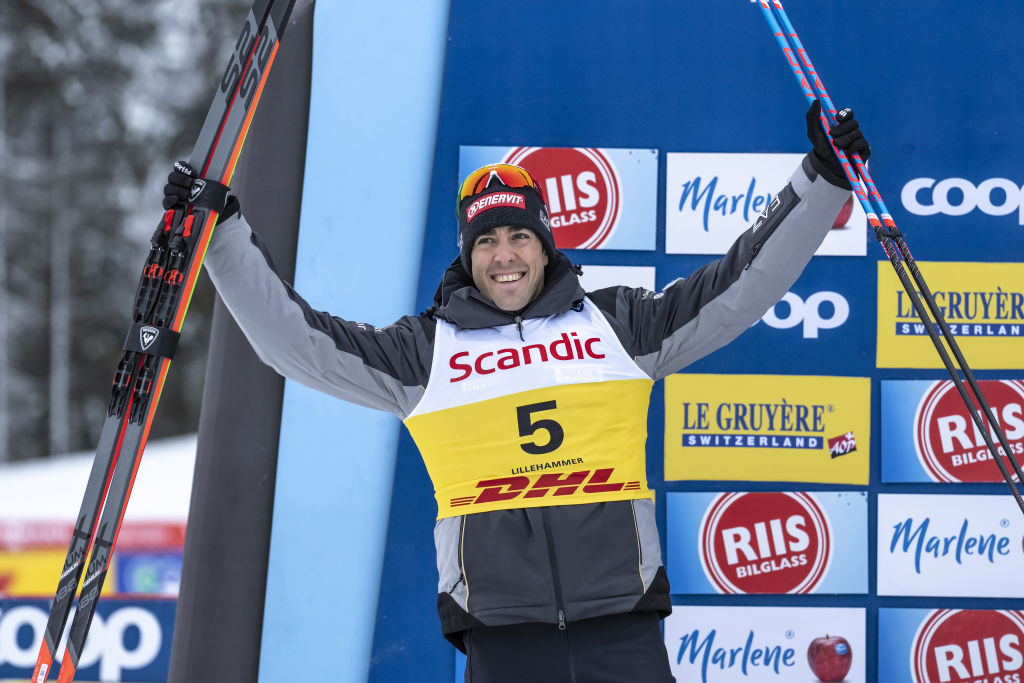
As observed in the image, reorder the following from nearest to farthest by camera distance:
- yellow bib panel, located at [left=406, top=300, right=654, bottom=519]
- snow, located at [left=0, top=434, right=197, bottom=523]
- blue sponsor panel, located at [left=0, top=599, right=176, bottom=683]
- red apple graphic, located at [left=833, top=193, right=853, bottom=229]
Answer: yellow bib panel, located at [left=406, top=300, right=654, bottom=519] < red apple graphic, located at [left=833, top=193, right=853, bottom=229] < blue sponsor panel, located at [left=0, top=599, right=176, bottom=683] < snow, located at [left=0, top=434, right=197, bottom=523]

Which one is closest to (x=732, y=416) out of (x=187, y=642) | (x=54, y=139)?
(x=187, y=642)

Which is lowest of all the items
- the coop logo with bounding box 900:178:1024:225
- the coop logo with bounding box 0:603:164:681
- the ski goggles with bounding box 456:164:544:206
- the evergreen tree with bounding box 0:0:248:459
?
the coop logo with bounding box 0:603:164:681

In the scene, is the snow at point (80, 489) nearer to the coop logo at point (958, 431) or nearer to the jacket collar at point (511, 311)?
the jacket collar at point (511, 311)

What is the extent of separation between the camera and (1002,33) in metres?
2.58

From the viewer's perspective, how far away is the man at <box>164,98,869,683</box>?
5.74 feet

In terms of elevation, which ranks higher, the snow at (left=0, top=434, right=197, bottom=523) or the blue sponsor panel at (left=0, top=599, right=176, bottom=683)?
the snow at (left=0, top=434, right=197, bottom=523)

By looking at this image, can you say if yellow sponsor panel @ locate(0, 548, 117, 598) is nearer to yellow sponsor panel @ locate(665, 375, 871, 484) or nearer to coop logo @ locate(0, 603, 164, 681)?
coop logo @ locate(0, 603, 164, 681)

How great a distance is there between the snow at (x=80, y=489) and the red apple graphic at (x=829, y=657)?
7.44 feet

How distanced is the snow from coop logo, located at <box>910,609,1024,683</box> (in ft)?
8.37

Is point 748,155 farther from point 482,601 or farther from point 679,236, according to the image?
point 482,601

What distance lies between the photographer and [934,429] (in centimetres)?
257

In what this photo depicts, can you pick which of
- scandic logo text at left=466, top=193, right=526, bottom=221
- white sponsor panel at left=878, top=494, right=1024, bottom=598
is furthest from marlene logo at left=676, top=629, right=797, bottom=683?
scandic logo text at left=466, top=193, right=526, bottom=221

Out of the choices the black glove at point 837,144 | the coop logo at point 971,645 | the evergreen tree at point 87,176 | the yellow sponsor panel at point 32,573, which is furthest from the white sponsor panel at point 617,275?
the evergreen tree at point 87,176

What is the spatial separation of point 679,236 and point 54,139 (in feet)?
35.6
